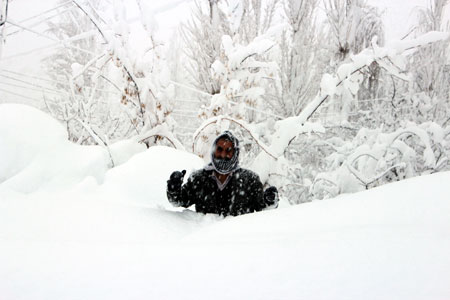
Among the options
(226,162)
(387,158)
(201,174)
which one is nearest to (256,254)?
(226,162)

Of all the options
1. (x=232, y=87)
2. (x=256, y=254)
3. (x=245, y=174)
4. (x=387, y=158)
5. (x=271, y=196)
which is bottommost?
(x=387, y=158)

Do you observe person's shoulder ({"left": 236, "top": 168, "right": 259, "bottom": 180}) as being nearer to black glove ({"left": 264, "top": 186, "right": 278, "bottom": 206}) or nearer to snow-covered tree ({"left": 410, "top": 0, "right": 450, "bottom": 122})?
black glove ({"left": 264, "top": 186, "right": 278, "bottom": 206})

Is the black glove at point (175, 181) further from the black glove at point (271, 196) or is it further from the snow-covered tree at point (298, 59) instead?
the snow-covered tree at point (298, 59)

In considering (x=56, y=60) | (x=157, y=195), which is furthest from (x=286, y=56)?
(x=56, y=60)

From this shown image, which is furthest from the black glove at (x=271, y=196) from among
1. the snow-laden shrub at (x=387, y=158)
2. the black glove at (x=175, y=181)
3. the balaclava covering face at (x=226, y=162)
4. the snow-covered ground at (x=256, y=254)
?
the snow-laden shrub at (x=387, y=158)

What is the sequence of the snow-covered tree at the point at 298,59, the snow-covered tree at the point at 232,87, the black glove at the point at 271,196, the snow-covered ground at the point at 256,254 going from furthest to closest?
the snow-covered tree at the point at 298,59 < the snow-covered tree at the point at 232,87 < the black glove at the point at 271,196 < the snow-covered ground at the point at 256,254

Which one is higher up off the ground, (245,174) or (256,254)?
(256,254)

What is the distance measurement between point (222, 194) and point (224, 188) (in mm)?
41

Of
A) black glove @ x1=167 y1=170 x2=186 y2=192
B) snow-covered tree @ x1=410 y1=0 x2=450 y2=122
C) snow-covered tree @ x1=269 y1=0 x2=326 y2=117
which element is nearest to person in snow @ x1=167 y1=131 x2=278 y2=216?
black glove @ x1=167 y1=170 x2=186 y2=192

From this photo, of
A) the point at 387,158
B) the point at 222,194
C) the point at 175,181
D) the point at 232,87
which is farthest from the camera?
the point at 387,158

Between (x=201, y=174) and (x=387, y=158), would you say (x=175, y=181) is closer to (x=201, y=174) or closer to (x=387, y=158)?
(x=201, y=174)

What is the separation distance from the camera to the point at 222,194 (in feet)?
6.70

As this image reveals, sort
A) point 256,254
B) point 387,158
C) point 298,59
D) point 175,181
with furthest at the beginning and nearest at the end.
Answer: point 298,59
point 387,158
point 175,181
point 256,254

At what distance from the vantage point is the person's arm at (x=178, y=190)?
1937 millimetres
